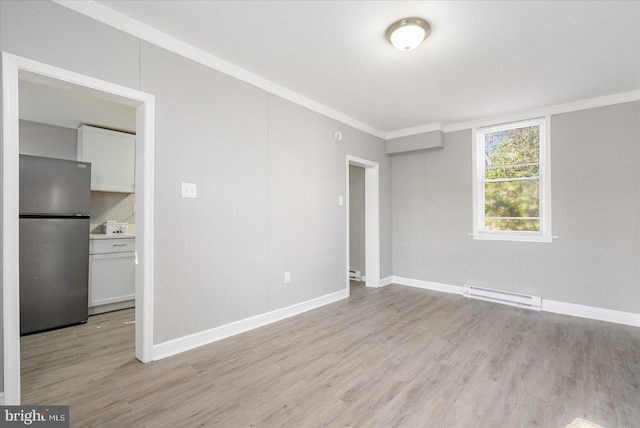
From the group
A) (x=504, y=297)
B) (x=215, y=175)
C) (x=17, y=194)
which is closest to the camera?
(x=17, y=194)

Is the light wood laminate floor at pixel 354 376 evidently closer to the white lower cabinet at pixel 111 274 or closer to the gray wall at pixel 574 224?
the white lower cabinet at pixel 111 274

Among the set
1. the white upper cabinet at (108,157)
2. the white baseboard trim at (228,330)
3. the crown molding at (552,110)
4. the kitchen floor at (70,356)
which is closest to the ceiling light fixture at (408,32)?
the crown molding at (552,110)

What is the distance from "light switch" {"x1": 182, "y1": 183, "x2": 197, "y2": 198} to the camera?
262cm

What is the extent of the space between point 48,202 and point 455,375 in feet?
14.4

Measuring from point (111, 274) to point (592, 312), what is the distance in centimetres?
625

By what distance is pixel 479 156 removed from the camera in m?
4.57

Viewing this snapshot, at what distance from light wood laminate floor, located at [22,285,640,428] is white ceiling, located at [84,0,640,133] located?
2810 mm

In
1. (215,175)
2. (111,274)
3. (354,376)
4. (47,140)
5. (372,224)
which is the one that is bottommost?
(354,376)

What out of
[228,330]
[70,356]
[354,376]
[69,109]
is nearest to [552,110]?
[354,376]

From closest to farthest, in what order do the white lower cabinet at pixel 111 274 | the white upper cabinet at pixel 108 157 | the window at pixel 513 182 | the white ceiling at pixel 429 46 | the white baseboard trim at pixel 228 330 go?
the white ceiling at pixel 429 46
the white baseboard trim at pixel 228 330
the white lower cabinet at pixel 111 274
the white upper cabinet at pixel 108 157
the window at pixel 513 182

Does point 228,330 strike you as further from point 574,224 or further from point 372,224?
point 574,224

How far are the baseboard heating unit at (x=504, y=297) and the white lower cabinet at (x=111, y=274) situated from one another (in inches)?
198

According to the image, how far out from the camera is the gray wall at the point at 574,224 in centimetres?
346

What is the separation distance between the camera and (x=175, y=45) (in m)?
2.55
